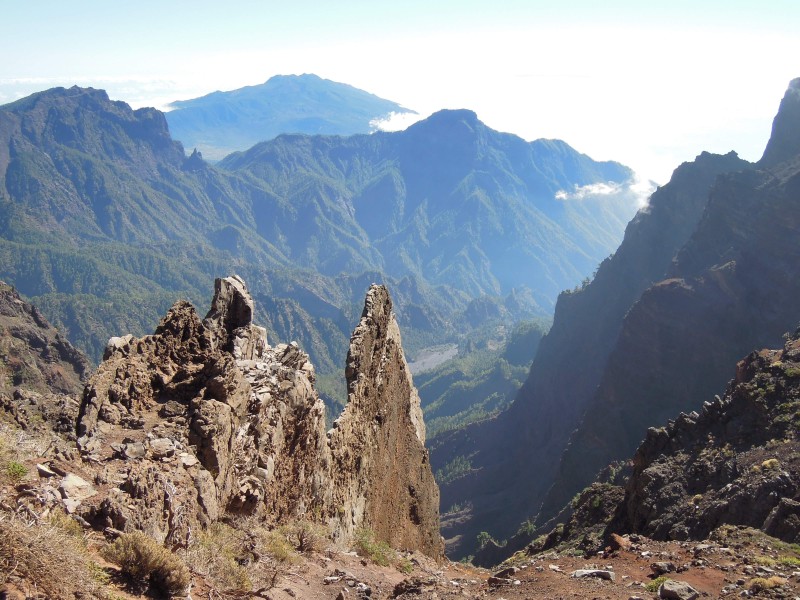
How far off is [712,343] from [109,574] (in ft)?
268

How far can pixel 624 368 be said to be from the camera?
86438 millimetres

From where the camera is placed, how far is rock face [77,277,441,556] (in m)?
11.3

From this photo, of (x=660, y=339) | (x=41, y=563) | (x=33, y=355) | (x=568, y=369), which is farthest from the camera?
(x=568, y=369)

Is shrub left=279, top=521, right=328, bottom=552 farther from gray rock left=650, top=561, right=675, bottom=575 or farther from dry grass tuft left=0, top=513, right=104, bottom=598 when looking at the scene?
gray rock left=650, top=561, right=675, bottom=575

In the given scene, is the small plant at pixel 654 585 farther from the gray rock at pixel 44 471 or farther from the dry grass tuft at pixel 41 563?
the gray rock at pixel 44 471

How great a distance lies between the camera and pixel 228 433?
530 inches

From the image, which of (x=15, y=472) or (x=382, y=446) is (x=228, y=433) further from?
(x=382, y=446)

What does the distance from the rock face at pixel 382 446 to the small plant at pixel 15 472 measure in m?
10.4

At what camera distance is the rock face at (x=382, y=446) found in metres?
20.6

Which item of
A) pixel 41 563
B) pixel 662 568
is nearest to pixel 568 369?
pixel 662 568

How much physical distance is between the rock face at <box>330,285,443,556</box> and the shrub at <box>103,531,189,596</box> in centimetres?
1011

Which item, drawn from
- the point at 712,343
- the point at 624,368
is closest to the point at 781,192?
the point at 712,343

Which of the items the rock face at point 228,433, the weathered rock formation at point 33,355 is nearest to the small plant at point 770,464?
the rock face at point 228,433

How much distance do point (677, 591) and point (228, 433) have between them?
30.1 ft
